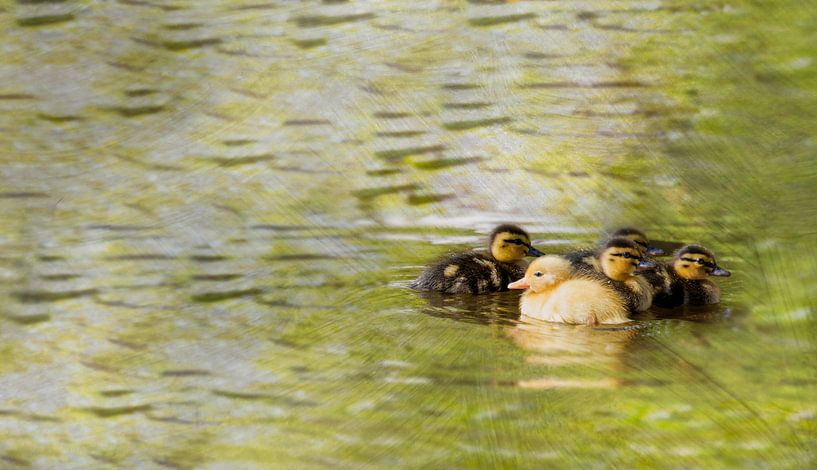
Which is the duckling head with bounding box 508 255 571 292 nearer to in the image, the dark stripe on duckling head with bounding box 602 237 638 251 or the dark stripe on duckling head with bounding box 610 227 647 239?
the dark stripe on duckling head with bounding box 602 237 638 251

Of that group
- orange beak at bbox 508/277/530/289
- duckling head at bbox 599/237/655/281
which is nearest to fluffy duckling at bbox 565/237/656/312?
duckling head at bbox 599/237/655/281

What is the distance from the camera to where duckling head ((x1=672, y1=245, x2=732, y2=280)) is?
2.69 meters

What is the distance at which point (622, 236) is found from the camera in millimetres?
2779

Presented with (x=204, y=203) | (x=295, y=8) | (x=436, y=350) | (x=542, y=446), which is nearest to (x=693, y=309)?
(x=436, y=350)

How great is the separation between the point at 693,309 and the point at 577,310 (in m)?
0.24

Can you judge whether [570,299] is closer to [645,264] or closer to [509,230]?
[645,264]

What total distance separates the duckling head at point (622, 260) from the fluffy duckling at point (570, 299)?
0.17 feet

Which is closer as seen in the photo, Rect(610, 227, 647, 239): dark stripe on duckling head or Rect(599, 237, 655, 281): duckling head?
Rect(599, 237, 655, 281): duckling head

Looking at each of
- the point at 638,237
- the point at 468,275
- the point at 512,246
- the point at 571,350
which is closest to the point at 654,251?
the point at 638,237

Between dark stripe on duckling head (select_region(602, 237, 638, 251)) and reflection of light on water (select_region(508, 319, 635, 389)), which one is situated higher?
dark stripe on duckling head (select_region(602, 237, 638, 251))

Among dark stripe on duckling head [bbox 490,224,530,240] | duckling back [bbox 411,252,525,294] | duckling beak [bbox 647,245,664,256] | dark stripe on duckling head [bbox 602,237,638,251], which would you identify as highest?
dark stripe on duckling head [bbox 602,237,638,251]

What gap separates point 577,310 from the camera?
101 inches

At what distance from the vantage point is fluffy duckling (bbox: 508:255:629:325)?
2.56 m

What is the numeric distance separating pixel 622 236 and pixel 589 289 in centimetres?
24
